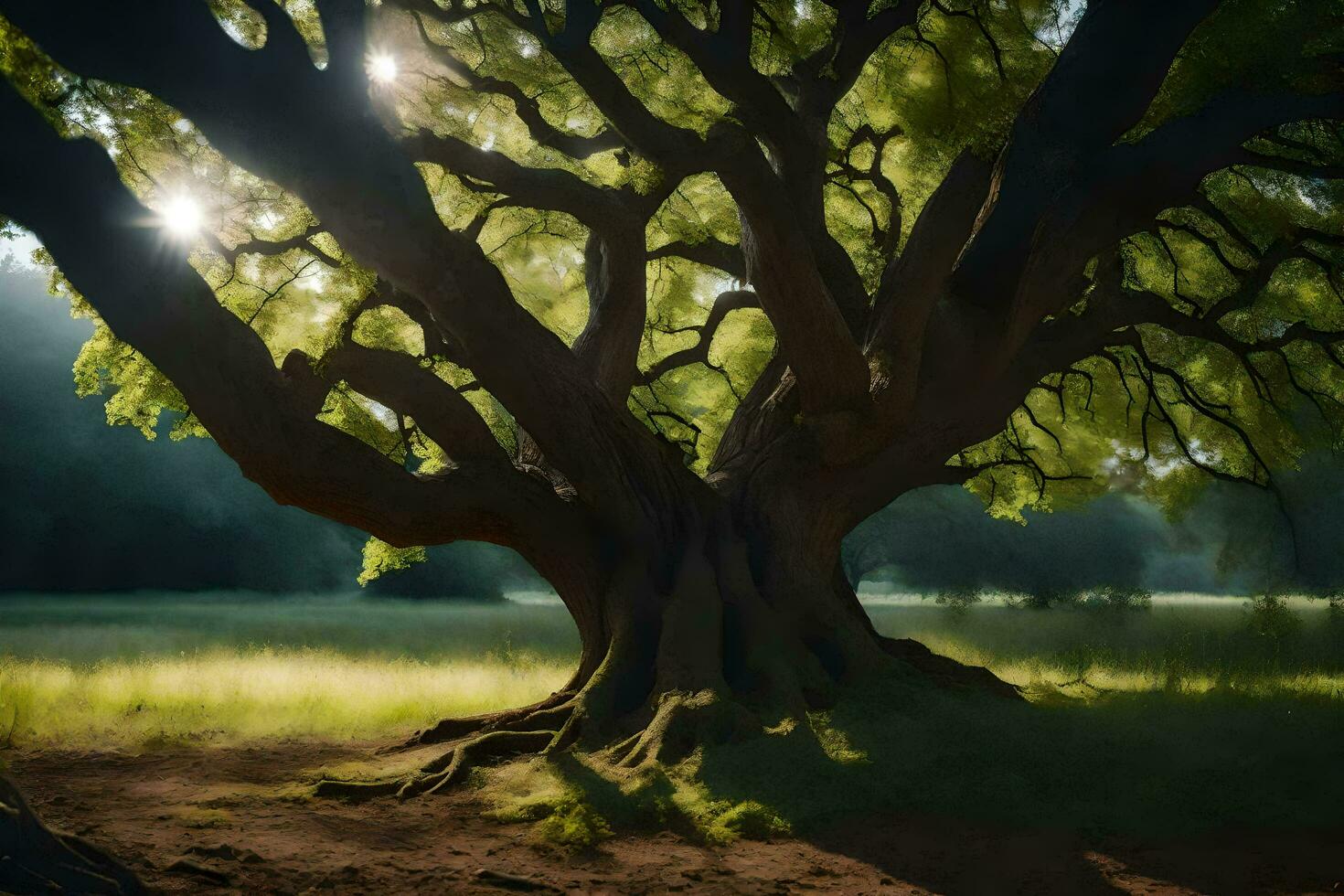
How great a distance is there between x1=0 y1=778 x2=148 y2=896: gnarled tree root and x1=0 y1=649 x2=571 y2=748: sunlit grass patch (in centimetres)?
539

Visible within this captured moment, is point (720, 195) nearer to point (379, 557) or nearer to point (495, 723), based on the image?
point (379, 557)

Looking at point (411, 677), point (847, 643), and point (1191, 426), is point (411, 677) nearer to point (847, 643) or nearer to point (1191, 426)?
point (847, 643)

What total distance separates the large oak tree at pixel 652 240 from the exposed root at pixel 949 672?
8 centimetres

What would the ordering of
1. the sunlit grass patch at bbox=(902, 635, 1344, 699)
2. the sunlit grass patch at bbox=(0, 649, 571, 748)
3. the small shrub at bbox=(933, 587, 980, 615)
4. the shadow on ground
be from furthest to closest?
1. the small shrub at bbox=(933, 587, 980, 615)
2. the sunlit grass patch at bbox=(902, 635, 1344, 699)
3. the sunlit grass patch at bbox=(0, 649, 571, 748)
4. the shadow on ground

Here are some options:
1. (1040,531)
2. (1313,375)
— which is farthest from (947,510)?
(1313,375)

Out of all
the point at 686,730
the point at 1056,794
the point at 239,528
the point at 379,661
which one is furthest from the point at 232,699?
the point at 239,528

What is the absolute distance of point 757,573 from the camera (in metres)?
9.09

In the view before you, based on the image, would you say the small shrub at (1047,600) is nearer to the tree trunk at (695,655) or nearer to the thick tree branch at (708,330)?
the thick tree branch at (708,330)

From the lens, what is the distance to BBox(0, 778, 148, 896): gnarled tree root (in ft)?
10.7

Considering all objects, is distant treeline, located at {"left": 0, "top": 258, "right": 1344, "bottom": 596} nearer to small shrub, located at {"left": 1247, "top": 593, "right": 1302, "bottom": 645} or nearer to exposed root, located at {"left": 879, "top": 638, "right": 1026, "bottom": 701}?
small shrub, located at {"left": 1247, "top": 593, "right": 1302, "bottom": 645}

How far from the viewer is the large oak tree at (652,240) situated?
6.36m

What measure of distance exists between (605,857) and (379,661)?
11556 mm

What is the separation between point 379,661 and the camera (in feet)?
52.3

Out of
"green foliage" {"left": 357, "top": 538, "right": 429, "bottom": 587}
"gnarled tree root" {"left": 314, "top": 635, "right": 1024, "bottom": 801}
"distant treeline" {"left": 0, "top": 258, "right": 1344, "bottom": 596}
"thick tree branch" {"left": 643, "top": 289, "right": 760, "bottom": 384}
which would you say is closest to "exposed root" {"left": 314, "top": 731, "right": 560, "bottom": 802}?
"gnarled tree root" {"left": 314, "top": 635, "right": 1024, "bottom": 801}
